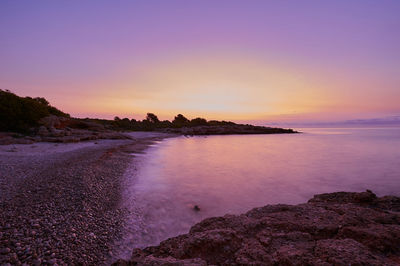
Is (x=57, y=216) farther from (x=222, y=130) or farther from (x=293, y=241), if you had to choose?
(x=222, y=130)

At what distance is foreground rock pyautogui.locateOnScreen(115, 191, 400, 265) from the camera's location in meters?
2.39

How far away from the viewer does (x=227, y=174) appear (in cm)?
1130

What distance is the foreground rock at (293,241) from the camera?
239 centimetres

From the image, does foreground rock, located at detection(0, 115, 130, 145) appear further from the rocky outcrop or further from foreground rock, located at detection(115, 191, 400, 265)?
the rocky outcrop

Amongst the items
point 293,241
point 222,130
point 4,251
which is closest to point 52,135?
point 4,251

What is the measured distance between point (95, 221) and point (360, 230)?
483cm

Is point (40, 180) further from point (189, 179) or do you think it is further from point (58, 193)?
point (189, 179)

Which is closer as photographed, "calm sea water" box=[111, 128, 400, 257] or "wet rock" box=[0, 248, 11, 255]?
"wet rock" box=[0, 248, 11, 255]

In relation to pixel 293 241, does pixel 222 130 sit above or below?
above

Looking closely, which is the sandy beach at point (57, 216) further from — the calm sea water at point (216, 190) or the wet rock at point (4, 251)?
the calm sea water at point (216, 190)

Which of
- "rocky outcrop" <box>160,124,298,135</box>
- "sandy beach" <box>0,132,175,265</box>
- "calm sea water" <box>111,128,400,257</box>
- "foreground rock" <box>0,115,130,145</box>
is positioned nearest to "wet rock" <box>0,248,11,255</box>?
"sandy beach" <box>0,132,175,265</box>

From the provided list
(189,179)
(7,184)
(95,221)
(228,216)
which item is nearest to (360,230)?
(228,216)

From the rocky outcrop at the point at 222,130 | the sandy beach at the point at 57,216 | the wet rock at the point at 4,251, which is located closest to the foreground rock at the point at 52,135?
the sandy beach at the point at 57,216

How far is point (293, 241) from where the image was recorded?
9.37ft
